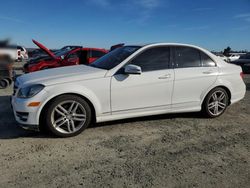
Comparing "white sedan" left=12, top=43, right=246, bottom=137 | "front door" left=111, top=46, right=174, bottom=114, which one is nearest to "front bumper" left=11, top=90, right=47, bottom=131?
"white sedan" left=12, top=43, right=246, bottom=137

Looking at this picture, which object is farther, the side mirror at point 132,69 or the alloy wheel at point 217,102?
the alloy wheel at point 217,102

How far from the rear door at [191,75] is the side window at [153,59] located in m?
0.22

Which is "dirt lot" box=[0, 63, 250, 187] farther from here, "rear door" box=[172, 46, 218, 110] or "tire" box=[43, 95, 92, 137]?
"rear door" box=[172, 46, 218, 110]

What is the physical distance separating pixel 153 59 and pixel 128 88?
856 mm

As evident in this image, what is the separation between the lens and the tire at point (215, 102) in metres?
5.46

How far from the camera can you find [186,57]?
5312mm

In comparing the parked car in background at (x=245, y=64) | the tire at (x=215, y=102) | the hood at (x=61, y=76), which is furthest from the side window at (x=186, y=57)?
the parked car in background at (x=245, y=64)

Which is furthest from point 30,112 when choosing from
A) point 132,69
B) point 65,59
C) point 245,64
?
point 245,64

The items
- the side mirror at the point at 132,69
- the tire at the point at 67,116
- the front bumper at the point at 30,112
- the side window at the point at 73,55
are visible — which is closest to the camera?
the front bumper at the point at 30,112

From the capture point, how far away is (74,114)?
4.32m

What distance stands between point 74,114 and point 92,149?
0.77m

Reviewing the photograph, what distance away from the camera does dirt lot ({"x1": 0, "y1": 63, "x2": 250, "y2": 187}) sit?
3.01 m

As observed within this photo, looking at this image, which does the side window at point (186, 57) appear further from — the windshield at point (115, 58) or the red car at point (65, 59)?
the red car at point (65, 59)

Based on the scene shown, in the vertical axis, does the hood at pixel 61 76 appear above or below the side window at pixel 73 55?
below
